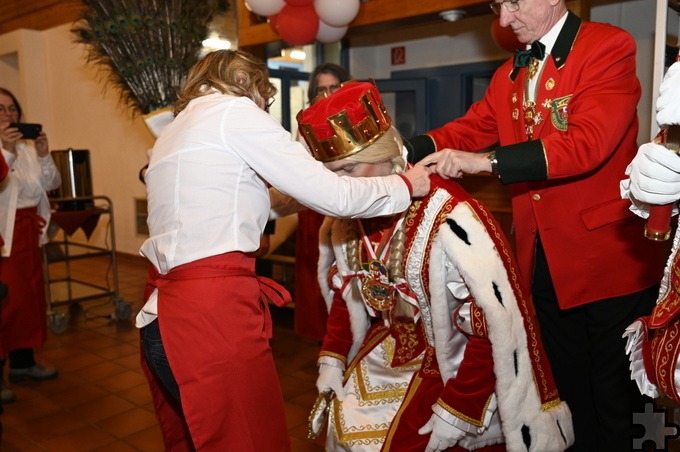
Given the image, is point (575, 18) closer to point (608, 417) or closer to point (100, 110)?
point (608, 417)

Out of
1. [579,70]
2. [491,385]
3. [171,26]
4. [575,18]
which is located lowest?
[491,385]

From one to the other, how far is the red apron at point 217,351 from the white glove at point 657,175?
87 centimetres

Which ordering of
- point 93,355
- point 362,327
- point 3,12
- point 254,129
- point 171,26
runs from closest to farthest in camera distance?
point 254,129
point 362,327
point 171,26
point 93,355
point 3,12

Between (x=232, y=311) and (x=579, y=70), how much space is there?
1157 millimetres

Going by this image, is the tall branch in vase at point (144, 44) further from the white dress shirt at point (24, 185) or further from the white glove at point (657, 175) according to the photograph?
the white glove at point (657, 175)

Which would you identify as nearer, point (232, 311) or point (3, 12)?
point (232, 311)

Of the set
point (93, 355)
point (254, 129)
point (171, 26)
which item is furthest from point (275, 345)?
point (254, 129)

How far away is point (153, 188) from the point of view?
147cm

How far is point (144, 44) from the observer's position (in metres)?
2.99

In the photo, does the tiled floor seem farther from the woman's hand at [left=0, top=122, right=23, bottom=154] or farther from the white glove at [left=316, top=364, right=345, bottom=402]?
the woman's hand at [left=0, top=122, right=23, bottom=154]

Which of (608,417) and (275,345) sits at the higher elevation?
(608,417)

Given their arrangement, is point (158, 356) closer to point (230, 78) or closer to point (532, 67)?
point (230, 78)

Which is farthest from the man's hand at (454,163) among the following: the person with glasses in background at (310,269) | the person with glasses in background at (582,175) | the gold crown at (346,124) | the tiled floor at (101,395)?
the person with glasses in background at (310,269)

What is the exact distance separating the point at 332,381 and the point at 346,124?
28.4 inches
